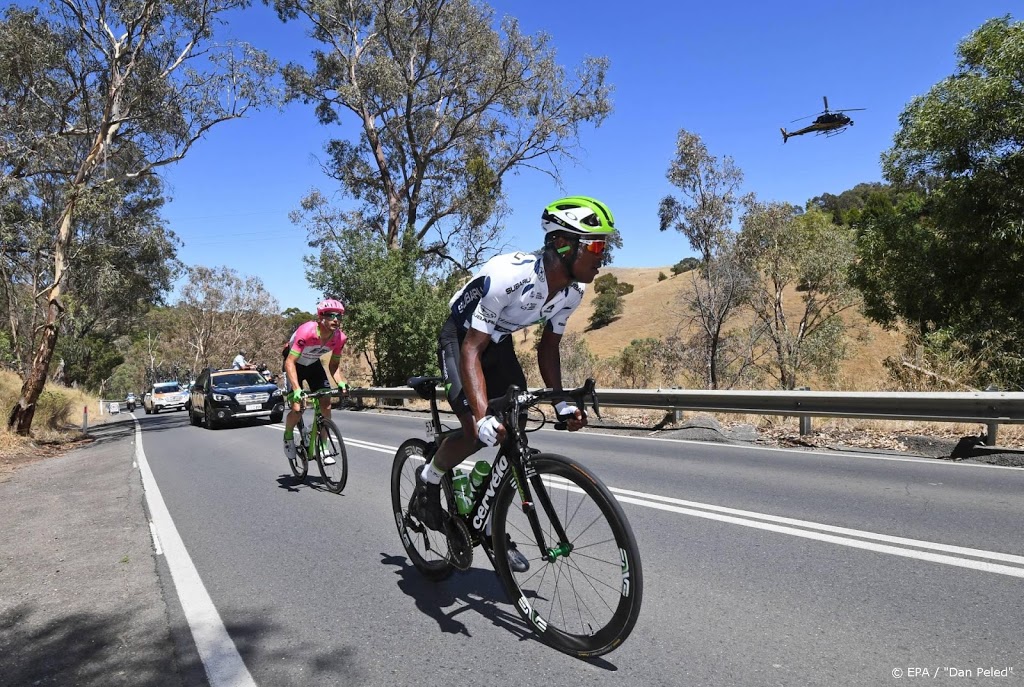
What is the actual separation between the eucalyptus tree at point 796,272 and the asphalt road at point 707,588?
22652mm

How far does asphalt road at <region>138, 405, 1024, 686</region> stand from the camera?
3.00 meters

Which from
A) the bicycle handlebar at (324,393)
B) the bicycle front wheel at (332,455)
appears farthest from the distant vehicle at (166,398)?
the bicycle handlebar at (324,393)

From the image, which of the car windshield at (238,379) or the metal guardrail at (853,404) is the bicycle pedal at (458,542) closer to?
the metal guardrail at (853,404)

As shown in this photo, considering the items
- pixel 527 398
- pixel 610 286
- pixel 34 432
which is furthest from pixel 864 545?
pixel 610 286

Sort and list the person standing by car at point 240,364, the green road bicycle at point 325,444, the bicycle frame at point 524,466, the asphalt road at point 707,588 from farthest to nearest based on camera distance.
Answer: the person standing by car at point 240,364 < the green road bicycle at point 325,444 < the bicycle frame at point 524,466 < the asphalt road at point 707,588

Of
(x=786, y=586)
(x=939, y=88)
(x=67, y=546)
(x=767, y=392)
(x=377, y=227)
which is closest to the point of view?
(x=786, y=586)

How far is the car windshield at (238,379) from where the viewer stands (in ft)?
63.6

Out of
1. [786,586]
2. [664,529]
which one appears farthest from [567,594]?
[664,529]

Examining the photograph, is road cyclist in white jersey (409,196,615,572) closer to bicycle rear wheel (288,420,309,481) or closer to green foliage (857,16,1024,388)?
bicycle rear wheel (288,420,309,481)

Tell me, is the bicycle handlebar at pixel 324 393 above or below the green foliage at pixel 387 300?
below

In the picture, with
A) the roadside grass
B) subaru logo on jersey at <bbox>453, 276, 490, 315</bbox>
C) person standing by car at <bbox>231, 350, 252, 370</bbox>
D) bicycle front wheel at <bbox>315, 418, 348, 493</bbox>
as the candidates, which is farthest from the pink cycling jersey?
person standing by car at <bbox>231, 350, 252, 370</bbox>

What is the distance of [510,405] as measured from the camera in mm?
3127

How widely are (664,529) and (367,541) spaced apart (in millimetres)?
2229

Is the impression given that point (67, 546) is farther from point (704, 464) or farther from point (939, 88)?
point (939, 88)
